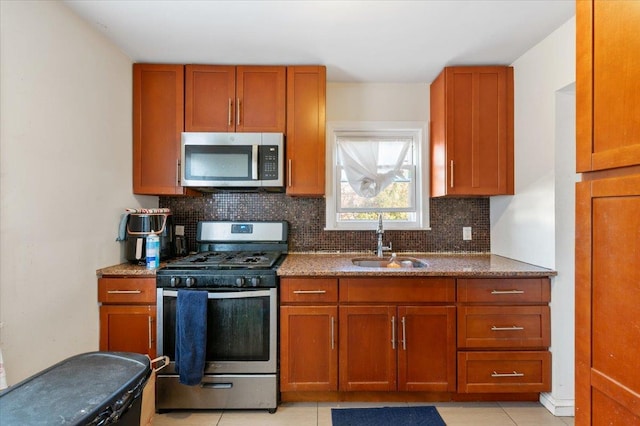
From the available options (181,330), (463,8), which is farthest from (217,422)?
(463,8)

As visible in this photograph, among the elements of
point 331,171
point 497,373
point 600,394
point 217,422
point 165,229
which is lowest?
point 217,422

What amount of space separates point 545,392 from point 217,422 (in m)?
2.06

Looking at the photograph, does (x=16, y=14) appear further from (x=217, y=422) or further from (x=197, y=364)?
(x=217, y=422)

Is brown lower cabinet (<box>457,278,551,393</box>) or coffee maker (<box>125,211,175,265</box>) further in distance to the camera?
coffee maker (<box>125,211,175,265</box>)

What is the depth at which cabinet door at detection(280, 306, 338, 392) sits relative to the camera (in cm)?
200

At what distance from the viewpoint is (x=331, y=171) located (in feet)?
8.89

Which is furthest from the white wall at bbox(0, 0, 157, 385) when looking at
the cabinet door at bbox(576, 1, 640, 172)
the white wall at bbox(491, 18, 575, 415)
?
the white wall at bbox(491, 18, 575, 415)

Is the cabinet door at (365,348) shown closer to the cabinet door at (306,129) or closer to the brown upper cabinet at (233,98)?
the cabinet door at (306,129)

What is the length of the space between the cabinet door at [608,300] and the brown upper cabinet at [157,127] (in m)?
2.34

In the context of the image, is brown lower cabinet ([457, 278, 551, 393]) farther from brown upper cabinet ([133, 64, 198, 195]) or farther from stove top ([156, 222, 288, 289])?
brown upper cabinet ([133, 64, 198, 195])

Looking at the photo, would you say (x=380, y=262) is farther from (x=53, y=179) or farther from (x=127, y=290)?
(x=53, y=179)

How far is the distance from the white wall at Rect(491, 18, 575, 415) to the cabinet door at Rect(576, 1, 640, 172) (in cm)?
135

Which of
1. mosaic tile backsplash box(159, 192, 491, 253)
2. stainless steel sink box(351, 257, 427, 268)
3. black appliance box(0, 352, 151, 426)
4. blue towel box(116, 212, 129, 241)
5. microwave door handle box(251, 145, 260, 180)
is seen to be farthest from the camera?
mosaic tile backsplash box(159, 192, 491, 253)

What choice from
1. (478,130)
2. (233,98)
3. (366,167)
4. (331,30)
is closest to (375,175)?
(366,167)
